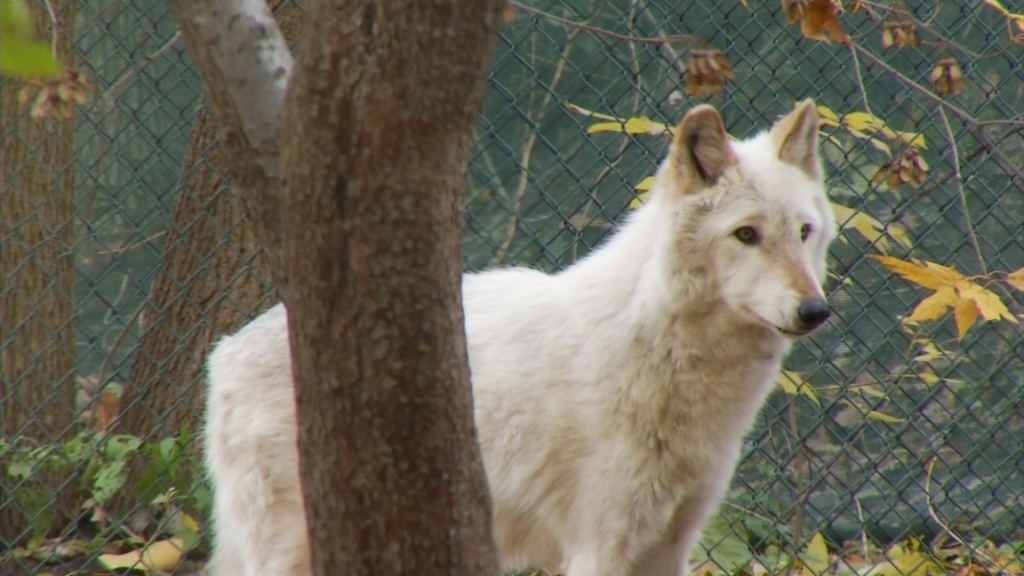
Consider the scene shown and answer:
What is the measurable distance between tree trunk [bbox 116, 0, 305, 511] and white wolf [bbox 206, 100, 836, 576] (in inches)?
48.9

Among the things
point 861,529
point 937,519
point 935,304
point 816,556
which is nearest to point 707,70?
point 935,304

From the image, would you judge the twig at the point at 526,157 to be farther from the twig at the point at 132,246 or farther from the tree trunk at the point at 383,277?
the tree trunk at the point at 383,277

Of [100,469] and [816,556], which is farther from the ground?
[816,556]

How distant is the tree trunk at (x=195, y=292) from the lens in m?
4.91

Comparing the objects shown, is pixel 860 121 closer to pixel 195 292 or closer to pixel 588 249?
pixel 588 249

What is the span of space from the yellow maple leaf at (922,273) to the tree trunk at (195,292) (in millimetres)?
2770

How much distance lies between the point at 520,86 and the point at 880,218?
67.4 inches

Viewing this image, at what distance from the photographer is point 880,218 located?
4.77 m

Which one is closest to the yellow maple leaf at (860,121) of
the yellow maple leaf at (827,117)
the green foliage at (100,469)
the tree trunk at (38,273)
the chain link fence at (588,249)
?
the yellow maple leaf at (827,117)

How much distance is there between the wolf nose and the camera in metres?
3.08

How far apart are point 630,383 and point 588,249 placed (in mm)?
1362

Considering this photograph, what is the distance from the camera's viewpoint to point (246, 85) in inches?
76.7

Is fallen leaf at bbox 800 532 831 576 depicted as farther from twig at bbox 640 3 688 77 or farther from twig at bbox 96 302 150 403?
twig at bbox 96 302 150 403

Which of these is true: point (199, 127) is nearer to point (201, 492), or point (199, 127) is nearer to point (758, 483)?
point (201, 492)
